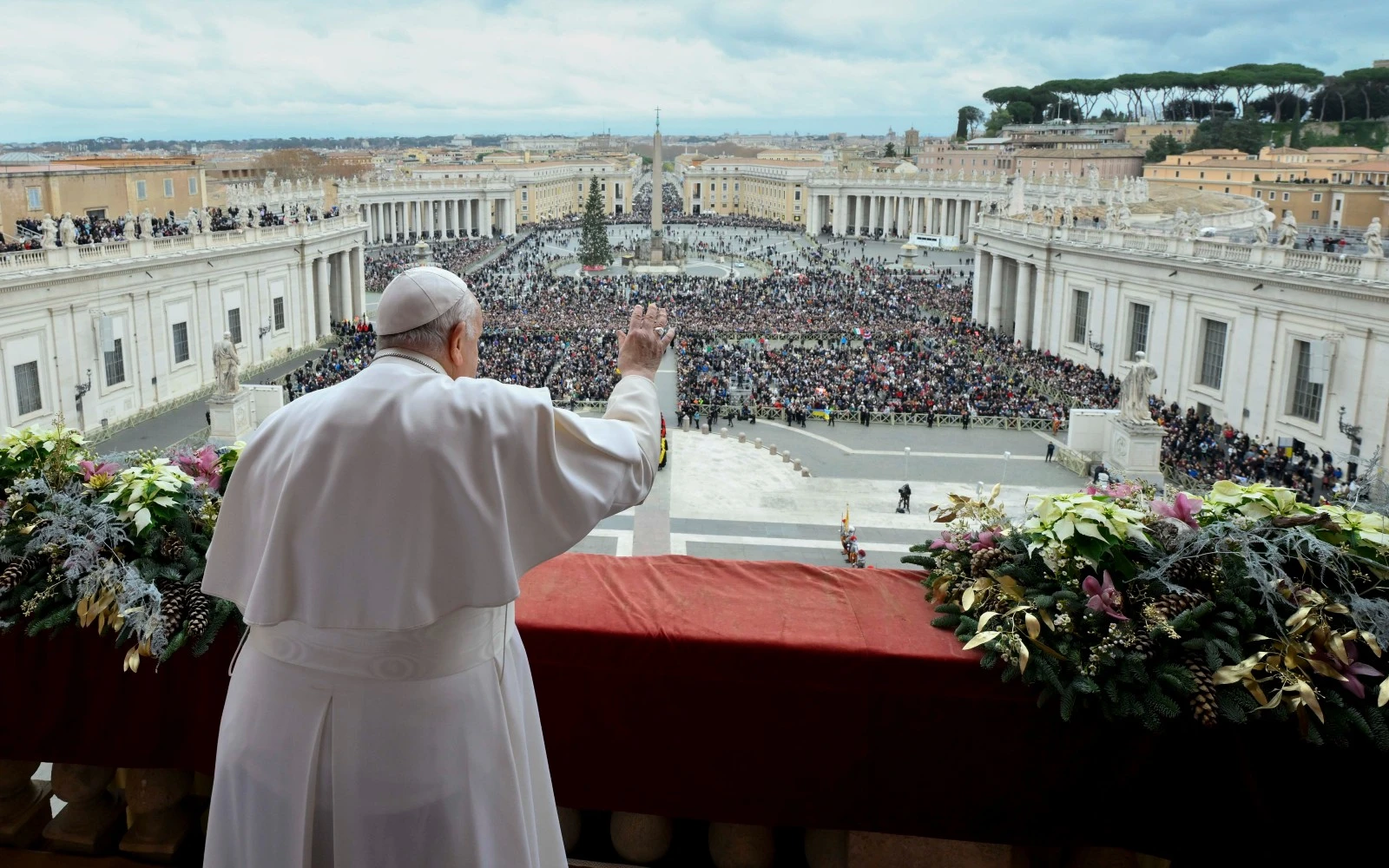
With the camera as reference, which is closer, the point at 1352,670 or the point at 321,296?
the point at 1352,670

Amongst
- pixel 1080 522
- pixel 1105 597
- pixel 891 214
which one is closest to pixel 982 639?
pixel 1105 597

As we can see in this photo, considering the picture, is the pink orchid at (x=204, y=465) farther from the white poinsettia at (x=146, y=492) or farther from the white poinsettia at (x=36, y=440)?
the white poinsettia at (x=36, y=440)

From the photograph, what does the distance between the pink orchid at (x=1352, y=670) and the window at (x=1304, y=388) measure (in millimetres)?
25992

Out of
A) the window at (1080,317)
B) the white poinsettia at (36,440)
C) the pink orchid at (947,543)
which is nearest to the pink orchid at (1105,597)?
the pink orchid at (947,543)

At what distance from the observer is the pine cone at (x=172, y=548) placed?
3.75 m

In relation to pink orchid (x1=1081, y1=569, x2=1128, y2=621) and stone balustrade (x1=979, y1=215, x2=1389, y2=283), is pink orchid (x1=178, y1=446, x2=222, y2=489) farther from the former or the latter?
stone balustrade (x1=979, y1=215, x2=1389, y2=283)

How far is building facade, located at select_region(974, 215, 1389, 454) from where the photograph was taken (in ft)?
78.3

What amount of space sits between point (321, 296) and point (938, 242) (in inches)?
2102

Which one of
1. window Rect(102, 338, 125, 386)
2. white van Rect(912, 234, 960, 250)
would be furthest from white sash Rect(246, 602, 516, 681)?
white van Rect(912, 234, 960, 250)

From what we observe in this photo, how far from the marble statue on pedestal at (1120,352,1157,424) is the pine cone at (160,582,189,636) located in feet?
72.6

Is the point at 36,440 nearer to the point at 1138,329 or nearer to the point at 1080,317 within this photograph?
the point at 1138,329

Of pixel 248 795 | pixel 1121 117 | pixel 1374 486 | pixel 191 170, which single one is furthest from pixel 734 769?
pixel 1121 117

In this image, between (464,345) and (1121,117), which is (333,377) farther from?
(1121,117)

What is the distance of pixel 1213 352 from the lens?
97.2 ft
